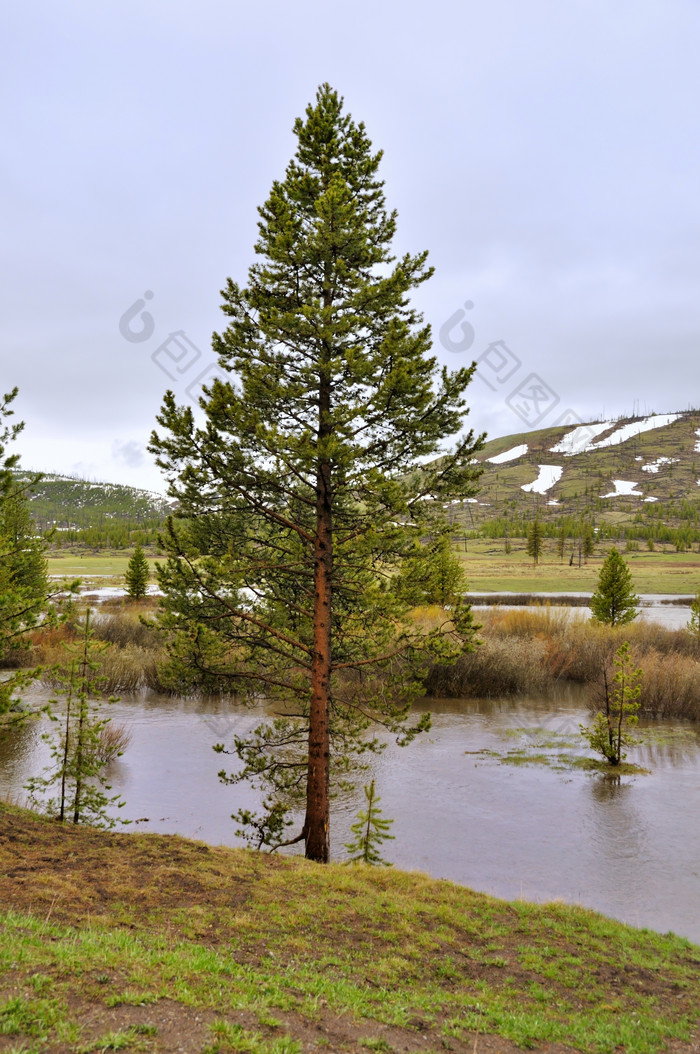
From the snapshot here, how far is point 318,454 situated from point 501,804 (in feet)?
37.1

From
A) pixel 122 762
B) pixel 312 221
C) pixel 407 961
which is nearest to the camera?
pixel 407 961

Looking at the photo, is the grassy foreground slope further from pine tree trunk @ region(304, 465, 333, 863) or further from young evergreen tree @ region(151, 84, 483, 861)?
young evergreen tree @ region(151, 84, 483, 861)

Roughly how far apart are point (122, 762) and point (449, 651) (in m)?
12.9

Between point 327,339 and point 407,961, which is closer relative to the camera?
point 407,961

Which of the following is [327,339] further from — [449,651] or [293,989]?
[293,989]

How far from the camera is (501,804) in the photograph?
16766mm

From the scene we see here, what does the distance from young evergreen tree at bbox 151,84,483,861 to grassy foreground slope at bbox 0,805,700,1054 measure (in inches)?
106

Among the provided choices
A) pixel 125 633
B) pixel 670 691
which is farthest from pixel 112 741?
pixel 670 691

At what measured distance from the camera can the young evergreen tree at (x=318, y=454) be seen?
11.3 meters

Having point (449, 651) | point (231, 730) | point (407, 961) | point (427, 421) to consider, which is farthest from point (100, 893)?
point (231, 730)

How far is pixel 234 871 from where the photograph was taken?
10086mm

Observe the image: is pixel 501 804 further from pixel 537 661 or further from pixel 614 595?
pixel 614 595

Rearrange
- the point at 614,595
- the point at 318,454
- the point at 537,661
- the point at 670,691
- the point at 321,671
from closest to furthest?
the point at 318,454 → the point at 321,671 → the point at 670,691 → the point at 537,661 → the point at 614,595

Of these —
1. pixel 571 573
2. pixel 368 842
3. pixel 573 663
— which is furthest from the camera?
pixel 571 573
